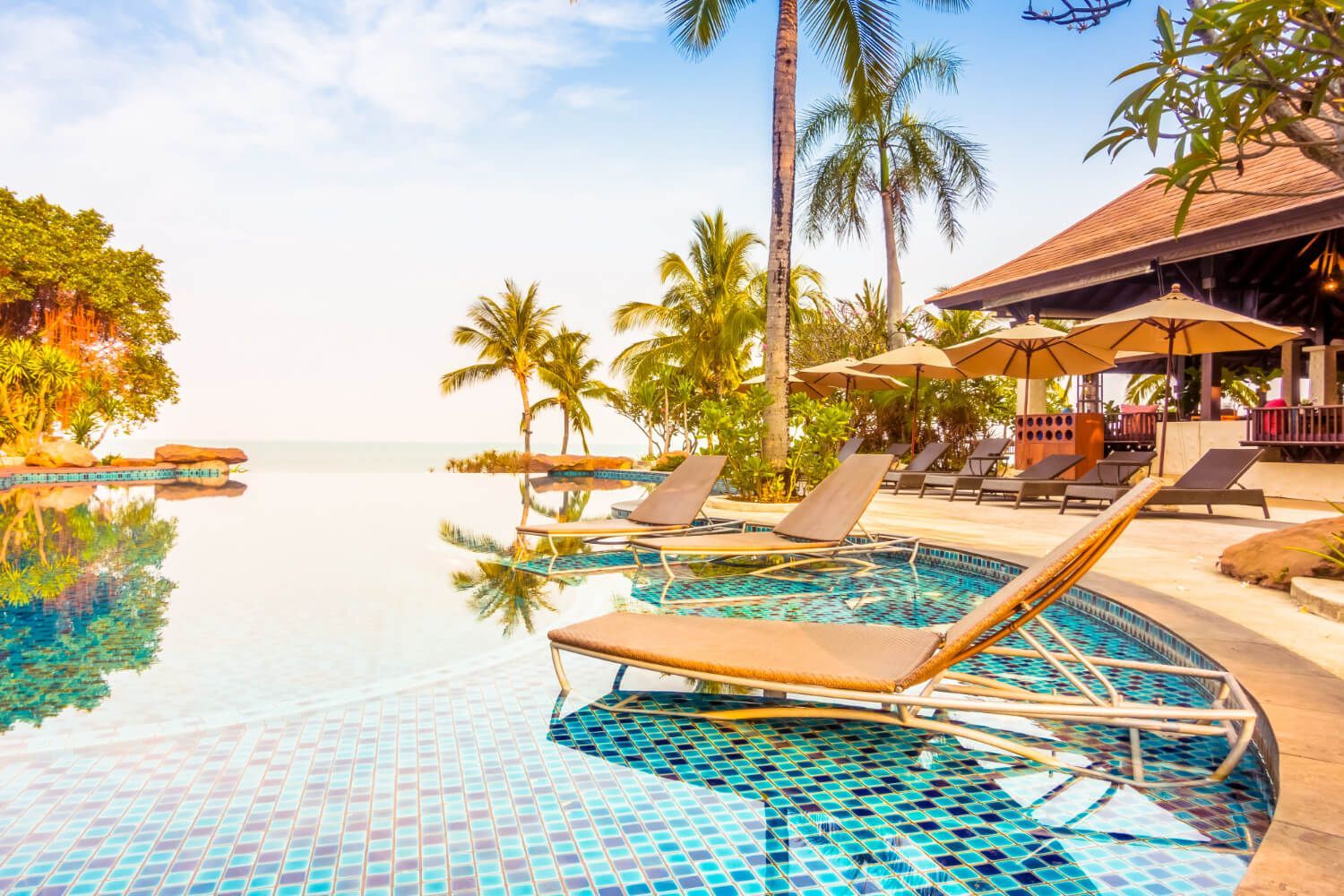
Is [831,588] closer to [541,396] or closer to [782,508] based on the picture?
[782,508]

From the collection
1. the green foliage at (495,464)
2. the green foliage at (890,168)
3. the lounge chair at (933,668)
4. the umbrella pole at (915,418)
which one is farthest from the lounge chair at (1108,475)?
the green foliage at (495,464)

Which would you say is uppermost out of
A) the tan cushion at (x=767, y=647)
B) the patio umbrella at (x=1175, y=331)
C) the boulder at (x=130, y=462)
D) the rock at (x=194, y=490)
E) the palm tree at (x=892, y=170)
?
the palm tree at (x=892, y=170)

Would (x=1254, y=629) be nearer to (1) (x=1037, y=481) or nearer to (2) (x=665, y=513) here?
(2) (x=665, y=513)

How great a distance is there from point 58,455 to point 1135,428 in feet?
72.9

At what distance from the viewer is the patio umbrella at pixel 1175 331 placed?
30.0ft

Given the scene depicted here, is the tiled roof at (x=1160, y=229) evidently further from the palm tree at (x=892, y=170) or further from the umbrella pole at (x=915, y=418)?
the palm tree at (x=892, y=170)

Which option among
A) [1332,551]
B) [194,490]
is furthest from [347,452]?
[1332,551]

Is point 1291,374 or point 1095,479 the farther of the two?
point 1291,374

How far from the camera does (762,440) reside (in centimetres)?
966

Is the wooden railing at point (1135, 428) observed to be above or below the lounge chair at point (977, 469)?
above

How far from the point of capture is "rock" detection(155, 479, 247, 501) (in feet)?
44.1

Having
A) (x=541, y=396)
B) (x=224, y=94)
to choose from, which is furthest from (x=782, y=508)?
(x=541, y=396)

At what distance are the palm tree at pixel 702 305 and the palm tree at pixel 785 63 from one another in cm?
1136

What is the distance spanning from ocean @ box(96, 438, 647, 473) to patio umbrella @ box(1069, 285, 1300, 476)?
23.4 meters
